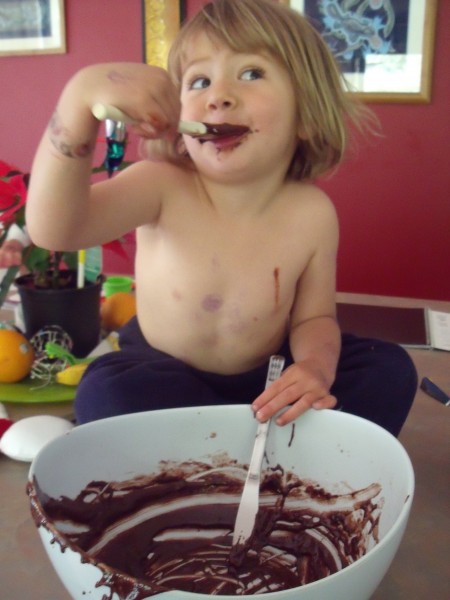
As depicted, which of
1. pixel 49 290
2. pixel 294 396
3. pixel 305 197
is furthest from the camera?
pixel 49 290

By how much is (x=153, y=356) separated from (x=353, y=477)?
35cm

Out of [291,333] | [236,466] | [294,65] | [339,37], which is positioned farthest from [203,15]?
[339,37]

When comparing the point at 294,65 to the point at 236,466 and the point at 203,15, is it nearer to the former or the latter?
the point at 203,15

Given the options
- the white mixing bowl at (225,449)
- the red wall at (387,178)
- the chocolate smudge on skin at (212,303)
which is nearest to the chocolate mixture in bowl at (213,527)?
the white mixing bowl at (225,449)

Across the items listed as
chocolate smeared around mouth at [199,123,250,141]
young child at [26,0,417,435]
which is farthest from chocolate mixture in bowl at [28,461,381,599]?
chocolate smeared around mouth at [199,123,250,141]

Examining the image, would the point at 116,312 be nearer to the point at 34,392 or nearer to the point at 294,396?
the point at 34,392

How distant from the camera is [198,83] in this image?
30.6 inches

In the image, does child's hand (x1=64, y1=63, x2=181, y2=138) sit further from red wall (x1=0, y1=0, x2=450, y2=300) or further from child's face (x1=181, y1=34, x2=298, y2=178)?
red wall (x1=0, y1=0, x2=450, y2=300)

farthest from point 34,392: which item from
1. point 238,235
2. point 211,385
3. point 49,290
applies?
point 238,235

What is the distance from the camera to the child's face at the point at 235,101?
2.46 ft

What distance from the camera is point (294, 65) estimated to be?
31.8 inches

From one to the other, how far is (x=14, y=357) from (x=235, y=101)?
0.49 meters

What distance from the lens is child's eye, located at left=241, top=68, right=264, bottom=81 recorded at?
2.55 feet

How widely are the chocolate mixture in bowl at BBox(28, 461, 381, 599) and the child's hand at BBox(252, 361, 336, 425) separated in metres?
0.07
